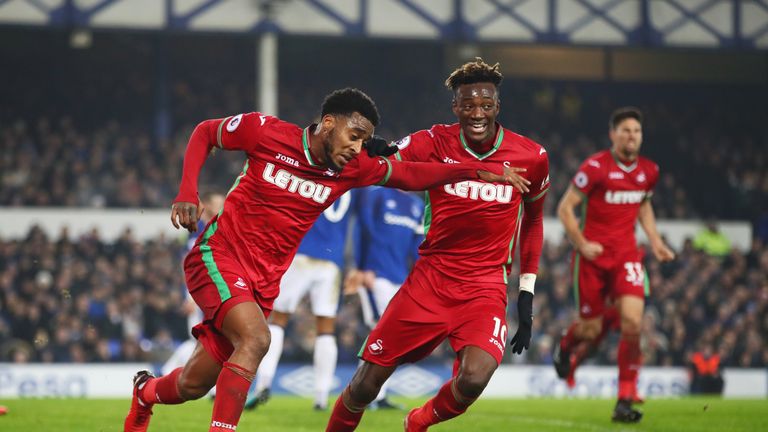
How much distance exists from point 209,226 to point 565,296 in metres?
15.4

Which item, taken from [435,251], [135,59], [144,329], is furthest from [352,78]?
[435,251]

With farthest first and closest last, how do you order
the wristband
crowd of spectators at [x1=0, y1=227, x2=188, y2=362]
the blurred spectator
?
the blurred spectator < crowd of spectators at [x1=0, y1=227, x2=188, y2=362] < the wristband

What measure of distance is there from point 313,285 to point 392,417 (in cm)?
171

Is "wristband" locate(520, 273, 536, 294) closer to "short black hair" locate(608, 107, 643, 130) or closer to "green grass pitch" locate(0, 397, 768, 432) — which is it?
"green grass pitch" locate(0, 397, 768, 432)

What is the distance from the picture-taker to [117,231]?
80.0 feet

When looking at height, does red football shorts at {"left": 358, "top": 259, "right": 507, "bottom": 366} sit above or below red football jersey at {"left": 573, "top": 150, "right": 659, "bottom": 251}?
below

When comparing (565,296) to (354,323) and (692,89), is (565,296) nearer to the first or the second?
(354,323)

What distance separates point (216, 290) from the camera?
7027mm

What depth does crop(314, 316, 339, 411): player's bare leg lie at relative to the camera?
37.9ft

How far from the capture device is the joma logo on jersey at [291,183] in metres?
7.23

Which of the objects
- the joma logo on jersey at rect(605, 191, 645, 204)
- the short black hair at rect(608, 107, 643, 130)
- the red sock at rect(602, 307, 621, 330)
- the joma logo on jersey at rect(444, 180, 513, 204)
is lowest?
the red sock at rect(602, 307, 621, 330)

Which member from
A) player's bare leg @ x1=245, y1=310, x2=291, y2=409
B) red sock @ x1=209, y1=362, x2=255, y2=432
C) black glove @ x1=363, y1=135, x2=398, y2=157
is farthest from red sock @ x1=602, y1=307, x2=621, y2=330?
red sock @ x1=209, y1=362, x2=255, y2=432

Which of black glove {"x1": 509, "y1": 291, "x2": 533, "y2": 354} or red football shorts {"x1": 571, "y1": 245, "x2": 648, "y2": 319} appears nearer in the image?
black glove {"x1": 509, "y1": 291, "x2": 533, "y2": 354}

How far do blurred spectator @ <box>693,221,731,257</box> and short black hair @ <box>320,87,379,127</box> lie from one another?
19.9 meters
